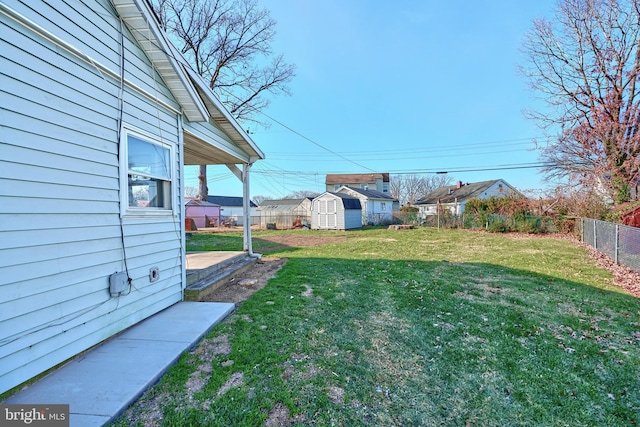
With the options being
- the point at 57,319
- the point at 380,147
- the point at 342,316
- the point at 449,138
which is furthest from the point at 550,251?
the point at 380,147

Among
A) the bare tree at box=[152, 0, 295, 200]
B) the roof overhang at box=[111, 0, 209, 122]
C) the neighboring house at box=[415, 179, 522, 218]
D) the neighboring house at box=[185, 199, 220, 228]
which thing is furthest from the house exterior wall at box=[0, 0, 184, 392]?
the neighboring house at box=[415, 179, 522, 218]

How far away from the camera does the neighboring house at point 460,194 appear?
1161 inches

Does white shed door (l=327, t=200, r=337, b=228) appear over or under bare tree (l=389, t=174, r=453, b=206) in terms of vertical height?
under

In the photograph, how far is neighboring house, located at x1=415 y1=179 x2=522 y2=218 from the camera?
29.5 m

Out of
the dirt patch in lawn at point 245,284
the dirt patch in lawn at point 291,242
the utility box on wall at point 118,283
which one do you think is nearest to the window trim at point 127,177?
the utility box on wall at point 118,283

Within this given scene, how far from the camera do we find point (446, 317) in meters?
3.79

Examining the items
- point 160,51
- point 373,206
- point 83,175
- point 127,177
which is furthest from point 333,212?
point 83,175

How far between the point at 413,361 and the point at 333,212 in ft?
59.9

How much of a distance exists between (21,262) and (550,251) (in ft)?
40.8

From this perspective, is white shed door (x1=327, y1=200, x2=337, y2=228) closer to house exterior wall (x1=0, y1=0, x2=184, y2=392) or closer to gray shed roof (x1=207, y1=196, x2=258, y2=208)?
house exterior wall (x1=0, y1=0, x2=184, y2=392)

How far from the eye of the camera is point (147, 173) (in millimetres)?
3586

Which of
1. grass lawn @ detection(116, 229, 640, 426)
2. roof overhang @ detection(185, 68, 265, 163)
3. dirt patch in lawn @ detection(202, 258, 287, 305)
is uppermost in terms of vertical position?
roof overhang @ detection(185, 68, 265, 163)

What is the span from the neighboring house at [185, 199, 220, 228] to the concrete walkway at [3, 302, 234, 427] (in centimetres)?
2391

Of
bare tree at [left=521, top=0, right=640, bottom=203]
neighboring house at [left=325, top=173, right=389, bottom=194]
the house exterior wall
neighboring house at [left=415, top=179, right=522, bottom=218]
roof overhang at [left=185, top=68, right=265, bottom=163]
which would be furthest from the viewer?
neighboring house at [left=325, top=173, right=389, bottom=194]
